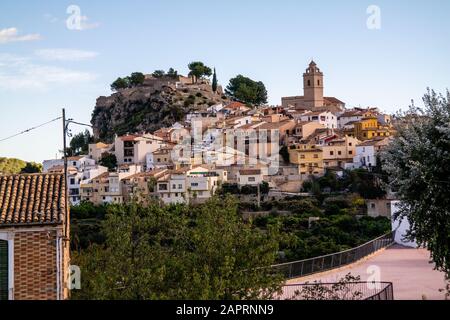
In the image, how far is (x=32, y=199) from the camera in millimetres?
12648

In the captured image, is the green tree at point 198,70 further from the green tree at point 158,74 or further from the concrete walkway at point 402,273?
the concrete walkway at point 402,273

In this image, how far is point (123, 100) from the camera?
425 ft

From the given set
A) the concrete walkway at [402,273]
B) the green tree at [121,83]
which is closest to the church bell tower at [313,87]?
the green tree at [121,83]

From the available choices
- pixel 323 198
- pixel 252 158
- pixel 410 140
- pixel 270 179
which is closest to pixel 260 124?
pixel 252 158

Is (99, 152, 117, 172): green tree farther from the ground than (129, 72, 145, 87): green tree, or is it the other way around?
(129, 72, 145, 87): green tree

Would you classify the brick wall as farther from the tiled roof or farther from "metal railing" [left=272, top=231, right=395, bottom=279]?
"metal railing" [left=272, top=231, right=395, bottom=279]

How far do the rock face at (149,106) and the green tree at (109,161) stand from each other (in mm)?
19313

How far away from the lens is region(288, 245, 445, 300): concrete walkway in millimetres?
17000

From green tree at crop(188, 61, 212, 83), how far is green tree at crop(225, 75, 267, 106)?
470 centimetres

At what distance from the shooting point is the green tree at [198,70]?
135375mm

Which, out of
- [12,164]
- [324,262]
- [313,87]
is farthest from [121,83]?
[324,262]

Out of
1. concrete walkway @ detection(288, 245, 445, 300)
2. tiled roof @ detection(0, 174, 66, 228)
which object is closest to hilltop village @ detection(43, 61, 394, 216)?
concrete walkway @ detection(288, 245, 445, 300)
